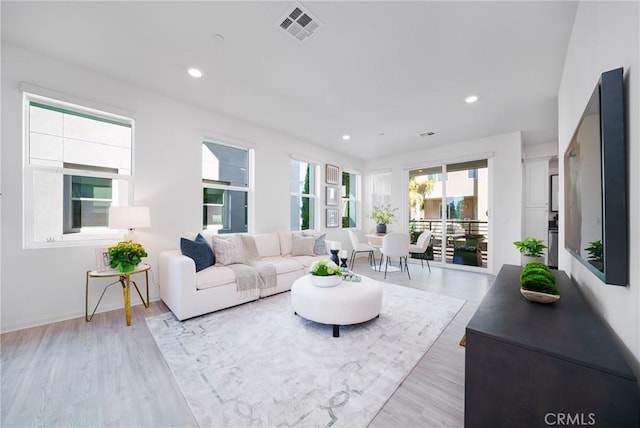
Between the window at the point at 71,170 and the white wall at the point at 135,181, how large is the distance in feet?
0.39

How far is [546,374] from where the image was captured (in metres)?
0.84

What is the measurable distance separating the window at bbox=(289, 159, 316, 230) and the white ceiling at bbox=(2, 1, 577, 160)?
1.61 m

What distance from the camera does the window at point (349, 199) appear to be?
621cm

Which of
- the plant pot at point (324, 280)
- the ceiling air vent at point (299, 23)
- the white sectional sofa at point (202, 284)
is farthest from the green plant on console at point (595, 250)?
the ceiling air vent at point (299, 23)

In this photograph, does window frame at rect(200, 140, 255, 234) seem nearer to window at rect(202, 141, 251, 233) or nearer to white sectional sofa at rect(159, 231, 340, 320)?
window at rect(202, 141, 251, 233)

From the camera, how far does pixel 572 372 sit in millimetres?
791

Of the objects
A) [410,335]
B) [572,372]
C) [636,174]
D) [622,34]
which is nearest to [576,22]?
[622,34]

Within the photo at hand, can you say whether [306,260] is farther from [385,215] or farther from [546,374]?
[546,374]

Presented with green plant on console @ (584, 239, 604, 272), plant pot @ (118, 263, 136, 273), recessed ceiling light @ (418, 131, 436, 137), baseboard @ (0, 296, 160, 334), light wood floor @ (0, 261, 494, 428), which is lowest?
light wood floor @ (0, 261, 494, 428)

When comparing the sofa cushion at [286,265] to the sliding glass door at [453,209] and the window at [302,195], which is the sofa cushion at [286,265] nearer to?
the window at [302,195]

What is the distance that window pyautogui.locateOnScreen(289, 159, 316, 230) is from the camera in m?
4.99

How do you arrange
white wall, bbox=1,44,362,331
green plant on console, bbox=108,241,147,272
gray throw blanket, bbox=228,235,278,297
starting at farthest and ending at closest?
gray throw blanket, bbox=228,235,278,297 → green plant on console, bbox=108,241,147,272 → white wall, bbox=1,44,362,331

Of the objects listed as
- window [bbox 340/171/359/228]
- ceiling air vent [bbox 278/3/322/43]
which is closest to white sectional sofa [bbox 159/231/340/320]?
ceiling air vent [bbox 278/3/322/43]

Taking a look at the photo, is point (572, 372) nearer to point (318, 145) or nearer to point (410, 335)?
point (410, 335)
